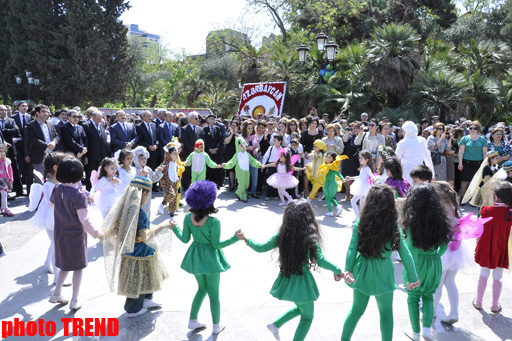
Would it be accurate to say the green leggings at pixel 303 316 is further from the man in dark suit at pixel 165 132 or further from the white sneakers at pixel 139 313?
the man in dark suit at pixel 165 132

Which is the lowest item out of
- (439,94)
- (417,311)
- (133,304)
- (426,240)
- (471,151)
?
(133,304)

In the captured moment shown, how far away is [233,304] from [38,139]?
6420 millimetres

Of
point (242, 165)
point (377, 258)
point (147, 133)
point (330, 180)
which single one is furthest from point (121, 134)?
point (377, 258)

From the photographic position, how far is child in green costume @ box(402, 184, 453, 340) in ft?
11.5

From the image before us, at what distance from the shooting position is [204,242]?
141 inches

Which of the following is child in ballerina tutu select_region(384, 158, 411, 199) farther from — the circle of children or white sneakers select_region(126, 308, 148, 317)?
white sneakers select_region(126, 308, 148, 317)

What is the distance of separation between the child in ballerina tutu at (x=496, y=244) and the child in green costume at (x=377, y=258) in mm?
1447

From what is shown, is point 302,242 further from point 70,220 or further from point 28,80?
point 28,80

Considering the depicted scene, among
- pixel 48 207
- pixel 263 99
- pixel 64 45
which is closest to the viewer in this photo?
pixel 48 207

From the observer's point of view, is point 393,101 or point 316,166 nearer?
point 316,166

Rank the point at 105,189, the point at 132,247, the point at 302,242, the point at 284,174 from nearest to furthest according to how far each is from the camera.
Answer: the point at 302,242 → the point at 132,247 → the point at 105,189 → the point at 284,174

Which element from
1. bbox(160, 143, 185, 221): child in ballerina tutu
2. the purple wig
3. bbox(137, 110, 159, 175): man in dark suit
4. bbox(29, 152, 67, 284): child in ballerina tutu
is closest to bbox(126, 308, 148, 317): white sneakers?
bbox(29, 152, 67, 284): child in ballerina tutu

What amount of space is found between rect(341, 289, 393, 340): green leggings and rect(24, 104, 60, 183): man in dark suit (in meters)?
7.39

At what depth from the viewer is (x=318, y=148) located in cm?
903
